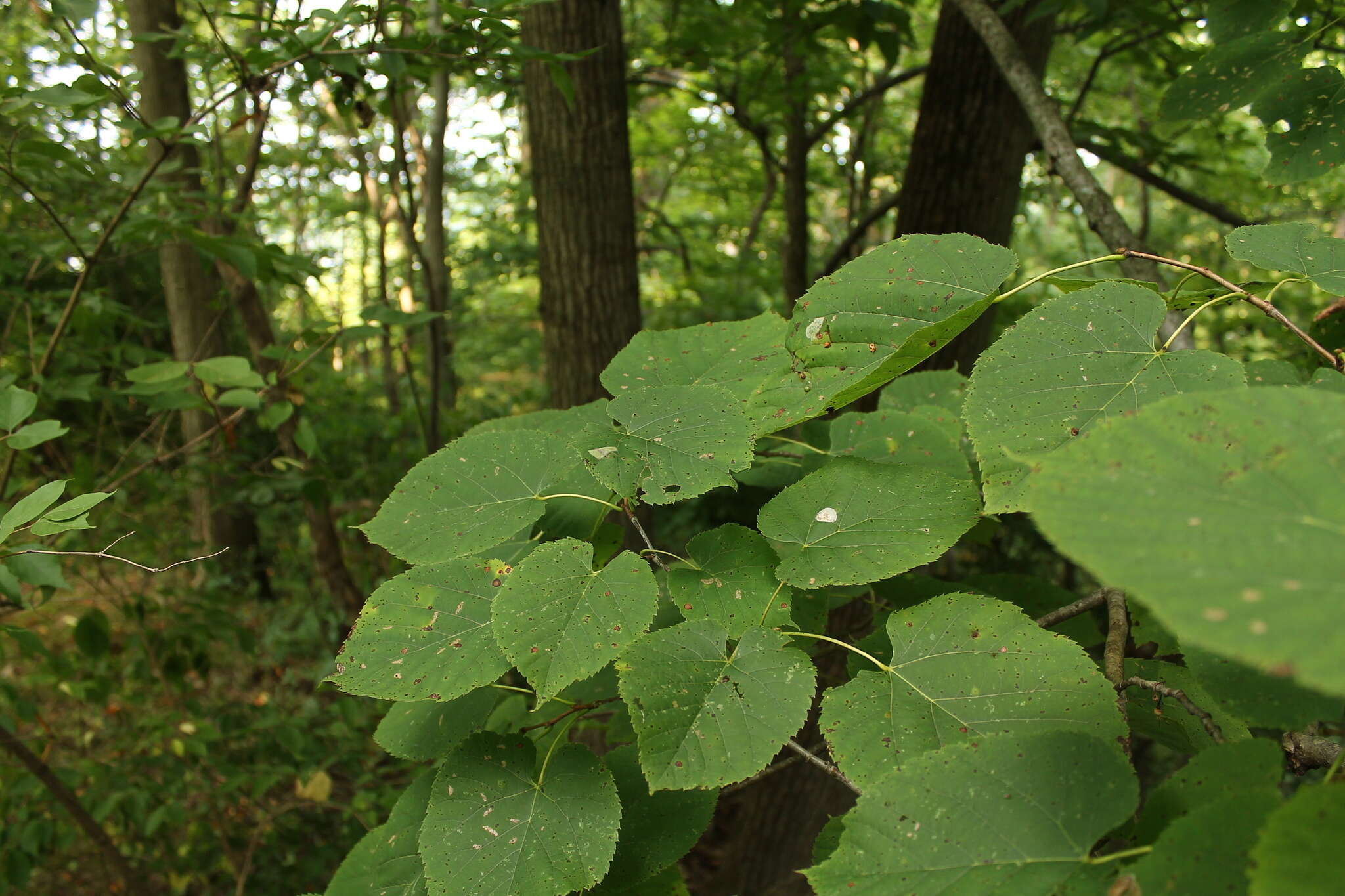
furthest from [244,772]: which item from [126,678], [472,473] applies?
[472,473]

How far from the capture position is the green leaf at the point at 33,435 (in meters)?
1.31

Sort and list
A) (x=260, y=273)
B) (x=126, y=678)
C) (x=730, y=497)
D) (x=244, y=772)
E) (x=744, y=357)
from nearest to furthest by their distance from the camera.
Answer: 1. (x=744, y=357)
2. (x=260, y=273)
3. (x=244, y=772)
4. (x=126, y=678)
5. (x=730, y=497)

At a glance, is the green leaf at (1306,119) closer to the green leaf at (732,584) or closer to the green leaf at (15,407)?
the green leaf at (732,584)

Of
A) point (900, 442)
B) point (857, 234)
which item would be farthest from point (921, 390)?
point (857, 234)

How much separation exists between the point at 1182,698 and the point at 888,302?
0.46m

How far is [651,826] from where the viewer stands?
0.85m

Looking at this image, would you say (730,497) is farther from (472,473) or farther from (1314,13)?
(472,473)

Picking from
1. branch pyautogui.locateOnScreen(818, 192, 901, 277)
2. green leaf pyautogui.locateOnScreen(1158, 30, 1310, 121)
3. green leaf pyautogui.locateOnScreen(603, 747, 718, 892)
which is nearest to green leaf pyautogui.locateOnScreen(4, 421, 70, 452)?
green leaf pyautogui.locateOnScreen(603, 747, 718, 892)

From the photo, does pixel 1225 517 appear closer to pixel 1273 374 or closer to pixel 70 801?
pixel 1273 374

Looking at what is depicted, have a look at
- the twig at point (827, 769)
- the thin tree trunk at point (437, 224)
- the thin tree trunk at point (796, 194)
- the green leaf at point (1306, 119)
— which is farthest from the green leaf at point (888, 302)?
the thin tree trunk at point (796, 194)

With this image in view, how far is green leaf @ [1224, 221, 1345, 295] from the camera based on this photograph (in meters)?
0.75

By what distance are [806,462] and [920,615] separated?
366mm

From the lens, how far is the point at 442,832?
742 millimetres

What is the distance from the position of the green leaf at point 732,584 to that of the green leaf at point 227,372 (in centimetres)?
137
